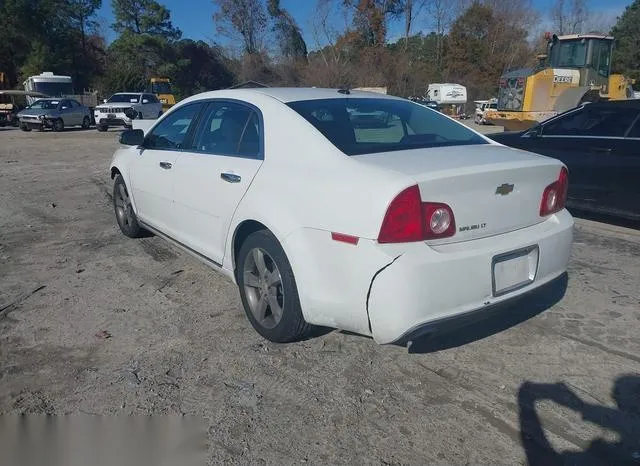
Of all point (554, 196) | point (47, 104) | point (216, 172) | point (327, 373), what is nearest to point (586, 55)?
point (554, 196)

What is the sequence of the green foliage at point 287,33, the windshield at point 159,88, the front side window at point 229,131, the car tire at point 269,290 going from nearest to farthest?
the car tire at point 269,290 < the front side window at point 229,131 < the windshield at point 159,88 < the green foliage at point 287,33

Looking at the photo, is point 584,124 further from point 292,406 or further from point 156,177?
point 292,406

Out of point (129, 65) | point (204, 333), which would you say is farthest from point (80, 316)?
point (129, 65)

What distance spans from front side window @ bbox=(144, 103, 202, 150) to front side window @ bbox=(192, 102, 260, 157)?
0.24 metres

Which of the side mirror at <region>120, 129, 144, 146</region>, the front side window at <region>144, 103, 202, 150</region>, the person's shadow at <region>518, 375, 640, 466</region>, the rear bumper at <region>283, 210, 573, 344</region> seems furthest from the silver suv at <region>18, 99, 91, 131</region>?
the person's shadow at <region>518, 375, 640, 466</region>

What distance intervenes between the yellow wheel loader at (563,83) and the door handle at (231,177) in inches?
619

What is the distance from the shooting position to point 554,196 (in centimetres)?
327

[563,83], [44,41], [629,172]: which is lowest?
[629,172]

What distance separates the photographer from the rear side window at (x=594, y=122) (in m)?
6.12

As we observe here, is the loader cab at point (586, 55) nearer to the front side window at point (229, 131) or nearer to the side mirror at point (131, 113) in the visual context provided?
the front side window at point (229, 131)

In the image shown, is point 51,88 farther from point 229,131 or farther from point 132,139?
point 229,131

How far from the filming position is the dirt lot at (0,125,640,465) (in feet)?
8.25

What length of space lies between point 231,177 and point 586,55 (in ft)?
60.1

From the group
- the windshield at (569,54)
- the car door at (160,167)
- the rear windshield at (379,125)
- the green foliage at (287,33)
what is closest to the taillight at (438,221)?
the rear windshield at (379,125)
